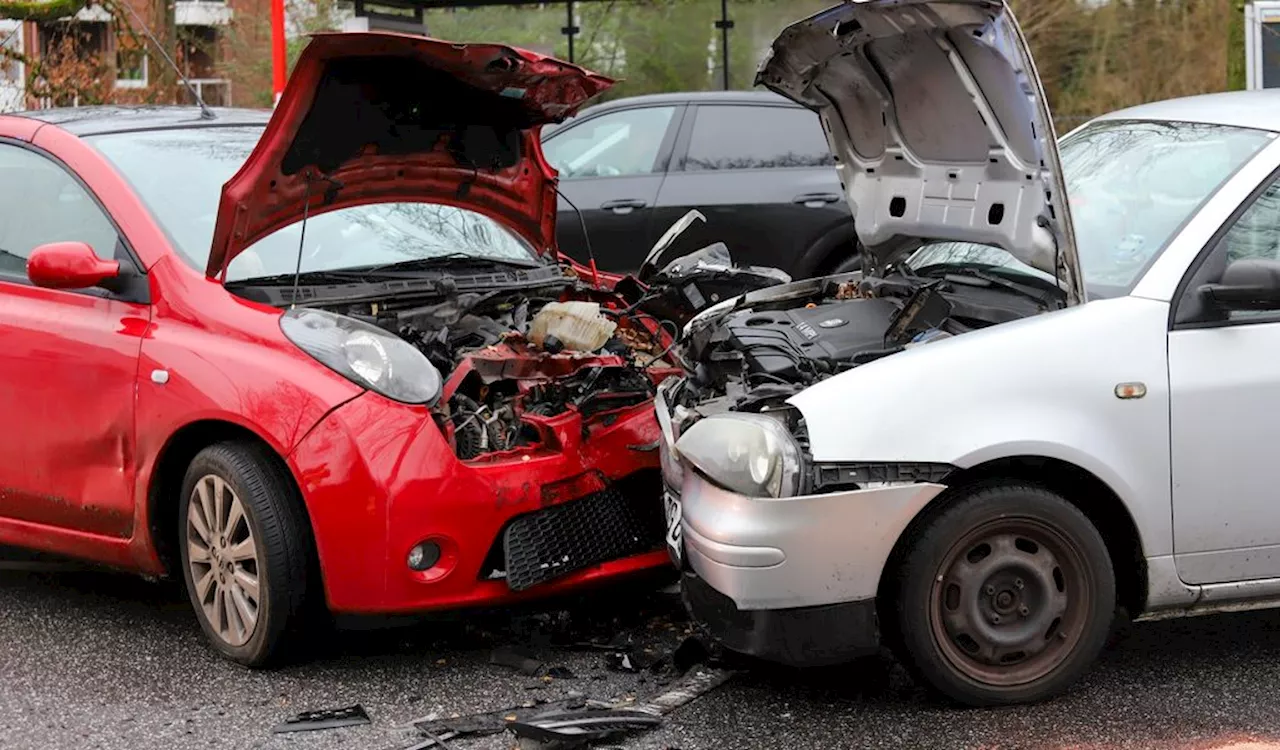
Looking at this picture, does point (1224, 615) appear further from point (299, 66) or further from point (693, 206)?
point (693, 206)

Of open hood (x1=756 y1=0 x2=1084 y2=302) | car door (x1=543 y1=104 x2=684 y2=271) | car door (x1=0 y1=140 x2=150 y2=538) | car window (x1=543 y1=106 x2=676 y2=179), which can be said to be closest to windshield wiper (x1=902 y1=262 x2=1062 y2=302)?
open hood (x1=756 y1=0 x2=1084 y2=302)

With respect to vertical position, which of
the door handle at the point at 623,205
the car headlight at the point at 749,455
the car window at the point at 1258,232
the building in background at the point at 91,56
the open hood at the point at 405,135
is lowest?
the car headlight at the point at 749,455

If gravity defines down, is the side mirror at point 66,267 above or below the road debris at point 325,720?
above

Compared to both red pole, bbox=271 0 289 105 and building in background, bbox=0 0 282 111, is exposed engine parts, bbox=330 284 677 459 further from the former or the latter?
building in background, bbox=0 0 282 111

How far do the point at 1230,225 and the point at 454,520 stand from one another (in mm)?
2305

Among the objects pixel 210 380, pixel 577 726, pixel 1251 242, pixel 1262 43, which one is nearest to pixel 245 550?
pixel 210 380

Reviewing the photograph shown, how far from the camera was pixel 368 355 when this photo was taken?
4.61 m

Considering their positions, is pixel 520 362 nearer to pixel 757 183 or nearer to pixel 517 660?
pixel 517 660

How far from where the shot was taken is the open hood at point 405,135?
4863 millimetres

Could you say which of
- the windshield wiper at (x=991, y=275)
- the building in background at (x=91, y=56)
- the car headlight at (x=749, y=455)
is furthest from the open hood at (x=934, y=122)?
the building in background at (x=91, y=56)

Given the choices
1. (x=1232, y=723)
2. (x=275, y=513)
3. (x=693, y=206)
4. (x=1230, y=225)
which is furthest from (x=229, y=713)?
(x=693, y=206)

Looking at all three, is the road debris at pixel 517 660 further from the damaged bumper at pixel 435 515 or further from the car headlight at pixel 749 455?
the car headlight at pixel 749 455

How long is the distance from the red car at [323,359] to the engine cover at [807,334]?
1.52ft

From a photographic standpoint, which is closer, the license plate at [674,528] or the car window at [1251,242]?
the car window at [1251,242]
